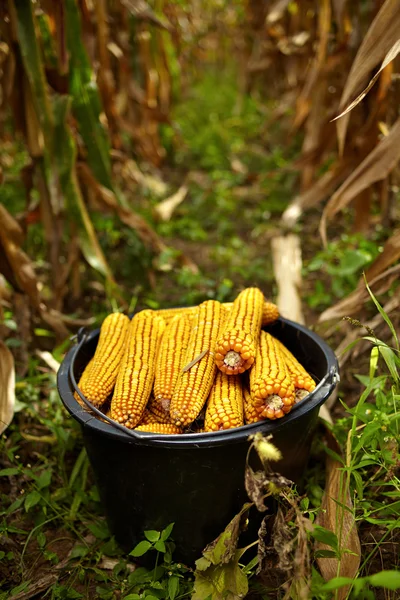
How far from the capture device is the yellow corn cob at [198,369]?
1733 mm

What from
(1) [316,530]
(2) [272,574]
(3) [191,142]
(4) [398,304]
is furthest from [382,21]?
(3) [191,142]

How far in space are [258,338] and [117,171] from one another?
2.77 metres

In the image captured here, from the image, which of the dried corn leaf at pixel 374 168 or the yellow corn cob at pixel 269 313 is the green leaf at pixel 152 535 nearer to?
the yellow corn cob at pixel 269 313

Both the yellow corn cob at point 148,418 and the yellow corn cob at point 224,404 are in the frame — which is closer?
the yellow corn cob at point 224,404

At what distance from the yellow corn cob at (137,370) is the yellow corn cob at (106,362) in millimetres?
39

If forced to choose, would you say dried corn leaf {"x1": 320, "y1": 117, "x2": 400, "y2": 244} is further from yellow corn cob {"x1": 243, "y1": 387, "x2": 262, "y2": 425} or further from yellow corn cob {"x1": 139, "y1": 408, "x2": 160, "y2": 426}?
yellow corn cob {"x1": 139, "y1": 408, "x2": 160, "y2": 426}

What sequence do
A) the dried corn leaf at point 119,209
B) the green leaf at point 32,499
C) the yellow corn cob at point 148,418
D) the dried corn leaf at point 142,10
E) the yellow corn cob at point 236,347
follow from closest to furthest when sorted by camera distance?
the yellow corn cob at point 236,347
the yellow corn cob at point 148,418
the green leaf at point 32,499
the dried corn leaf at point 119,209
the dried corn leaf at point 142,10

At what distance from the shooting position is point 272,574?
1829 millimetres

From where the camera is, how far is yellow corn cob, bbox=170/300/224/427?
1733 mm

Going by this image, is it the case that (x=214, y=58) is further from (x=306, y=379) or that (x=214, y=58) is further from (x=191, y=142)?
(x=306, y=379)

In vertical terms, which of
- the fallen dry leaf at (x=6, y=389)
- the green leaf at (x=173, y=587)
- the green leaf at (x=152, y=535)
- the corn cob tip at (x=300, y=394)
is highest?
the corn cob tip at (x=300, y=394)

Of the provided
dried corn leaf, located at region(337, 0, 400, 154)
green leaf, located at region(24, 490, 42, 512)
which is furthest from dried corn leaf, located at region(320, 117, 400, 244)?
green leaf, located at region(24, 490, 42, 512)

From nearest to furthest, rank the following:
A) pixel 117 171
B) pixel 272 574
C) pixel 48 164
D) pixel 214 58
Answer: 1. pixel 272 574
2. pixel 48 164
3. pixel 117 171
4. pixel 214 58

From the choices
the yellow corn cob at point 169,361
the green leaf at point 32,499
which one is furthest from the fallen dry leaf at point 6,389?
the yellow corn cob at point 169,361
